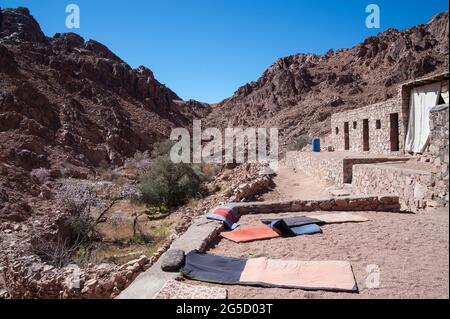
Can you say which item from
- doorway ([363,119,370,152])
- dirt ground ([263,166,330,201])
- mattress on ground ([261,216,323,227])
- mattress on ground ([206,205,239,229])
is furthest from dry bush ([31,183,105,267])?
doorway ([363,119,370,152])

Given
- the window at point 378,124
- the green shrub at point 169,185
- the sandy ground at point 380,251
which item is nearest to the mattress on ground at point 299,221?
the sandy ground at point 380,251

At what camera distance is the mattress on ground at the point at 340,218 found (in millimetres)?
6583

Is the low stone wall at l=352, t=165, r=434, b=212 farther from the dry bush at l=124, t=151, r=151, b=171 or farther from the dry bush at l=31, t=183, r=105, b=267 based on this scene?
the dry bush at l=124, t=151, r=151, b=171

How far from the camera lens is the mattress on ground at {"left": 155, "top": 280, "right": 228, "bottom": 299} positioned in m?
3.67

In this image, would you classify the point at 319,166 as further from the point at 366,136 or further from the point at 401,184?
the point at 401,184

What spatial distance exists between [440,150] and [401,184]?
6.67 ft

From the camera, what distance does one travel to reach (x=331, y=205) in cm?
776

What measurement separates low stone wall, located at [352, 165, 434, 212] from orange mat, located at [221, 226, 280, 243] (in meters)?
2.94

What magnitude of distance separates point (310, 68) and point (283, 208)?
4506cm

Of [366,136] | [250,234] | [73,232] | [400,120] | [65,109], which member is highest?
[65,109]

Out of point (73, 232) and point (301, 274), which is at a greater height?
point (301, 274)

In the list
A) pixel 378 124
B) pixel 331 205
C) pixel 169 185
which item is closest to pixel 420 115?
pixel 378 124
